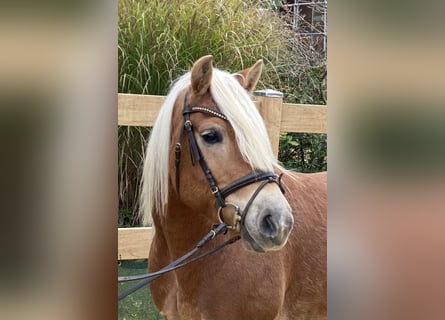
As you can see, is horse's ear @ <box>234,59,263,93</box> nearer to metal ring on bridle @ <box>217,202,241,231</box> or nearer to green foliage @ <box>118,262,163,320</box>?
metal ring on bridle @ <box>217,202,241,231</box>

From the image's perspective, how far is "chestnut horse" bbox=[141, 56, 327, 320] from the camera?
136cm

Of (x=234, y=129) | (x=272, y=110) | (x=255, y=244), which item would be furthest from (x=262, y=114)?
(x=255, y=244)

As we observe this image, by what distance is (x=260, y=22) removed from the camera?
1601mm

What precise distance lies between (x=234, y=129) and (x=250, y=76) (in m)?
0.23

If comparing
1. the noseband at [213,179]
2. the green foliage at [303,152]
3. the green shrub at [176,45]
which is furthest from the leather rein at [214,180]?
the green foliage at [303,152]

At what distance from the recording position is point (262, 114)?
1513 millimetres

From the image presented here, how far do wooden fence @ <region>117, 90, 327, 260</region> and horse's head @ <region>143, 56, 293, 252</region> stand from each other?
2.7 inches

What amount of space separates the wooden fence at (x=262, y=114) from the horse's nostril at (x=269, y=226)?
301mm

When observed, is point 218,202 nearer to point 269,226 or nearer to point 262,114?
point 269,226

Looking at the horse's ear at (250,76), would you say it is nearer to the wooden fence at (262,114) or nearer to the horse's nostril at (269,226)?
the wooden fence at (262,114)
